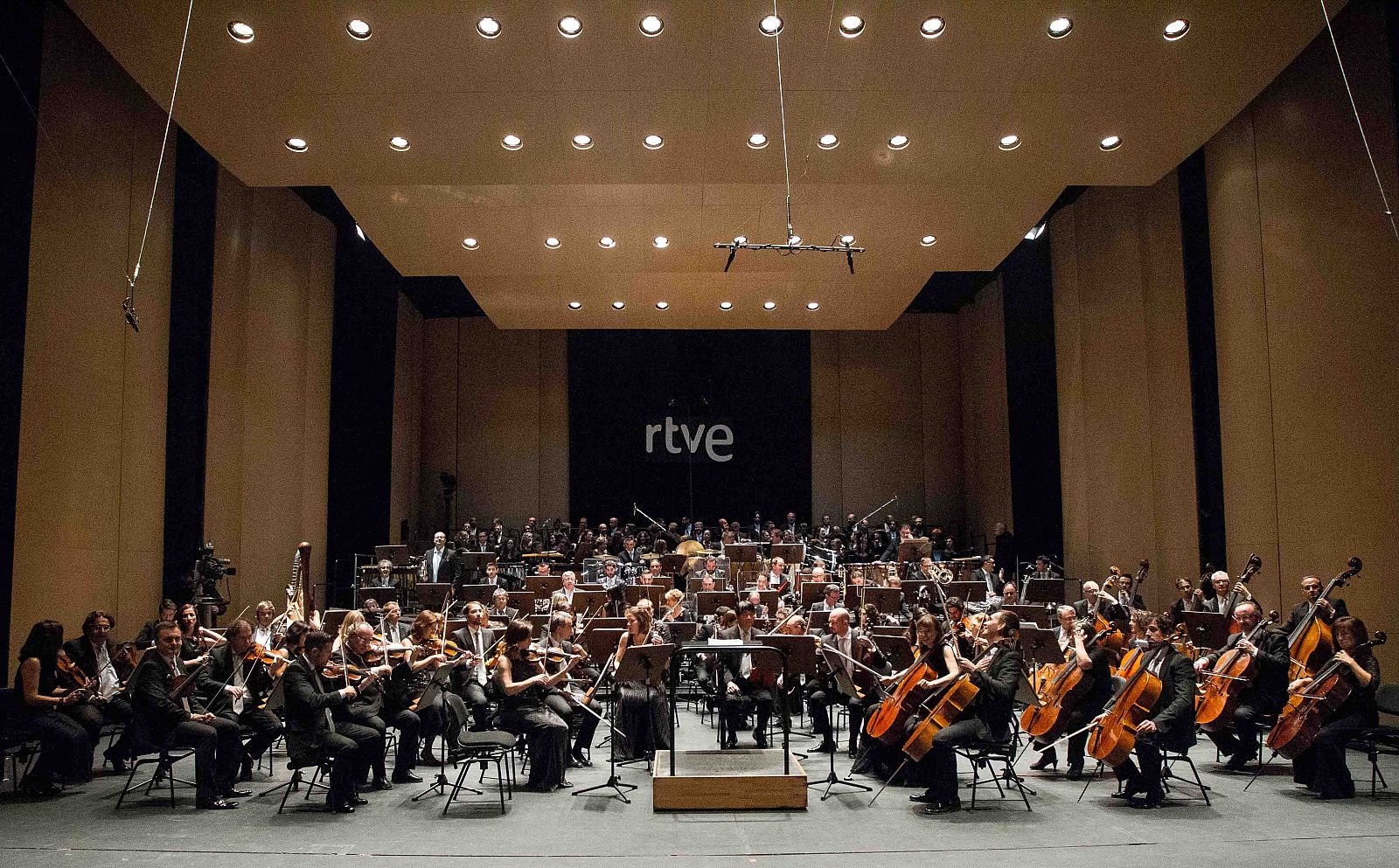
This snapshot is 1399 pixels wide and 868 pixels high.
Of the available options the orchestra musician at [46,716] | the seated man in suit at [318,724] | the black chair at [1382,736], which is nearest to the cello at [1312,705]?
the black chair at [1382,736]

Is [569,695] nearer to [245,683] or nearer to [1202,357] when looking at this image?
[245,683]

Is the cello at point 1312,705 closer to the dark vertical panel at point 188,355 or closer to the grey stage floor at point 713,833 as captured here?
the grey stage floor at point 713,833

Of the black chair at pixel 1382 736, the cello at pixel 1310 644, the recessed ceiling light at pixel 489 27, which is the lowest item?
the black chair at pixel 1382 736

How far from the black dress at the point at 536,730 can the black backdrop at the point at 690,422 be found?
46.6 ft

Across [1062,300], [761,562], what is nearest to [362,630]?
[761,562]

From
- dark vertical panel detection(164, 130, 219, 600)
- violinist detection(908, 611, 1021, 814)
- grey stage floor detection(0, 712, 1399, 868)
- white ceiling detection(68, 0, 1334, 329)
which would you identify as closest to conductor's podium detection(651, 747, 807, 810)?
grey stage floor detection(0, 712, 1399, 868)

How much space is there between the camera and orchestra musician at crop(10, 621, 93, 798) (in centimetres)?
734

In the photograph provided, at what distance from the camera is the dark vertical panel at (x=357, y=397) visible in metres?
17.0

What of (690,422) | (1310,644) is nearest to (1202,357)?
(1310,644)

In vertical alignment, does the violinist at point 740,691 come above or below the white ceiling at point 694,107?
below

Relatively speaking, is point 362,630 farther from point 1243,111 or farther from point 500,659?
point 1243,111

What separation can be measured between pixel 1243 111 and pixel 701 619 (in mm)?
8303

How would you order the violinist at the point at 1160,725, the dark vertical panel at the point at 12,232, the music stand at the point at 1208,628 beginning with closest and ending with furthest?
the violinist at the point at 1160,725
the music stand at the point at 1208,628
the dark vertical panel at the point at 12,232

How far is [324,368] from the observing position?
1656 centimetres
